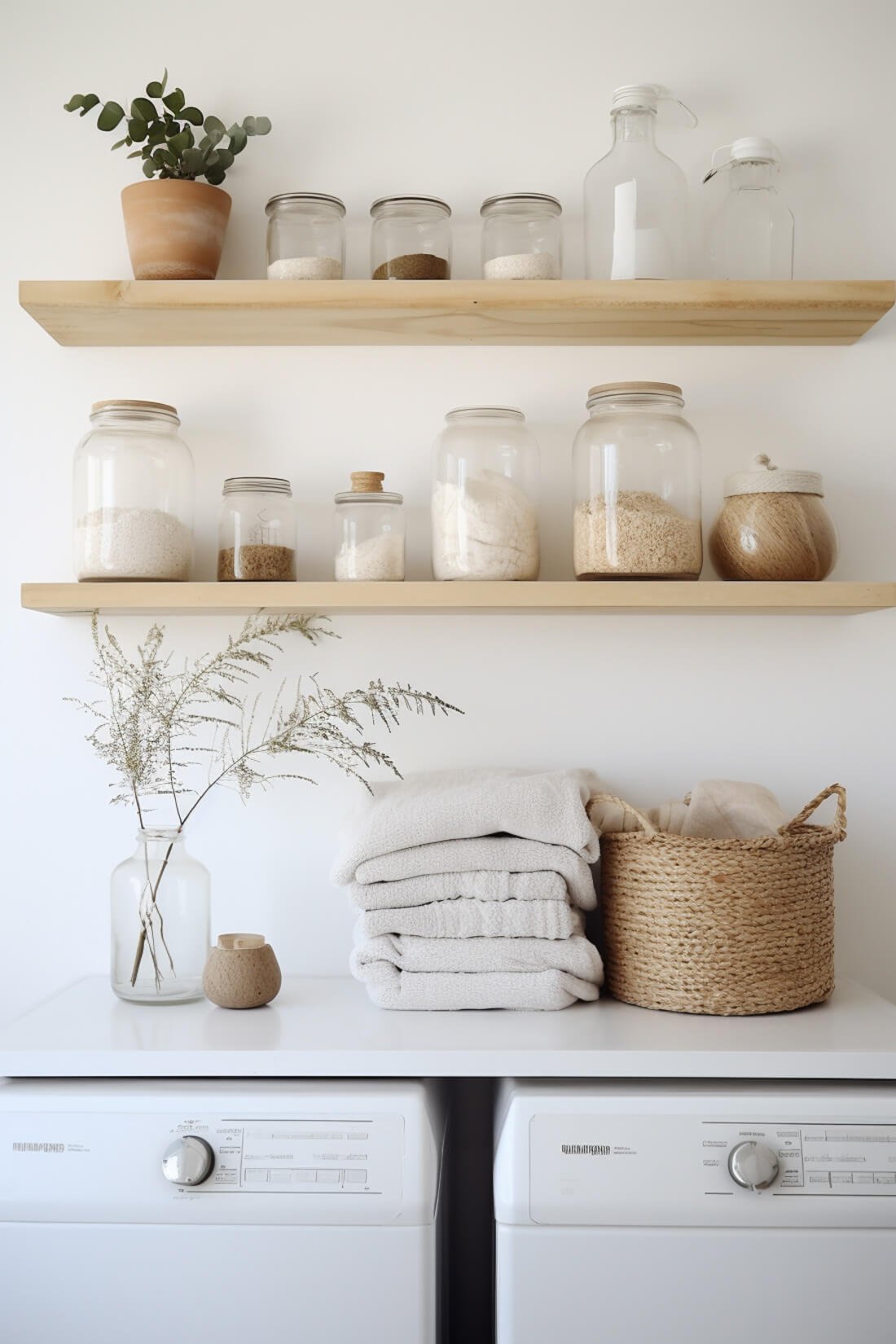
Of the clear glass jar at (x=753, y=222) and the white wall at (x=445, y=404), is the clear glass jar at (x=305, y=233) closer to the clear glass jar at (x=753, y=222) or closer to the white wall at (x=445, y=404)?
the white wall at (x=445, y=404)

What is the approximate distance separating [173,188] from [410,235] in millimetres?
340

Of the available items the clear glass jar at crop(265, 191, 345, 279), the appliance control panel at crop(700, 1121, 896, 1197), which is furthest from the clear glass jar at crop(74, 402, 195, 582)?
the appliance control panel at crop(700, 1121, 896, 1197)

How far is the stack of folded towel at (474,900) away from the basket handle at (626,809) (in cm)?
5

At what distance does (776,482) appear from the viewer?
1.58 metres

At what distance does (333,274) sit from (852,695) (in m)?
0.99

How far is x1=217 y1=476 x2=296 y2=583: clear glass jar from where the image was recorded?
1.60 m

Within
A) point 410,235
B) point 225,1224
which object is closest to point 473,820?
point 225,1224

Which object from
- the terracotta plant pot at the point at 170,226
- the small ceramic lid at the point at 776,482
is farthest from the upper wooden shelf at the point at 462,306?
→ the small ceramic lid at the point at 776,482

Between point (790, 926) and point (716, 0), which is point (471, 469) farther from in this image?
point (716, 0)

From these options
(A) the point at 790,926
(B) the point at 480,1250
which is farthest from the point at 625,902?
(B) the point at 480,1250

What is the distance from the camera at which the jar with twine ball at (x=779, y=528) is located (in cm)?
156

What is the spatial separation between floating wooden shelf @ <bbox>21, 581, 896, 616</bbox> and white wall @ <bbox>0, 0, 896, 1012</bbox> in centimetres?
20

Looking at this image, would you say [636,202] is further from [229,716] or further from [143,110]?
[229,716]

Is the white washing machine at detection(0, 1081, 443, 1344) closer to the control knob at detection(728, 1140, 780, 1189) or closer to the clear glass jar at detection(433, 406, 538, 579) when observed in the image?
the control knob at detection(728, 1140, 780, 1189)
